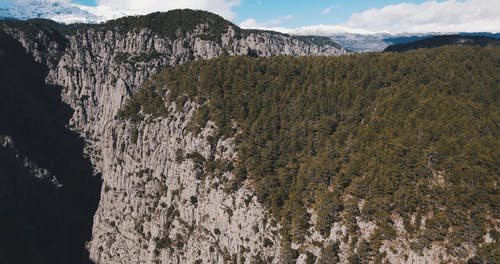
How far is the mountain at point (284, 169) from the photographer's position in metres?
72.1

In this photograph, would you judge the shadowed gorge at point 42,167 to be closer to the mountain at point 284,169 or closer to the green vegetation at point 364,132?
the mountain at point 284,169

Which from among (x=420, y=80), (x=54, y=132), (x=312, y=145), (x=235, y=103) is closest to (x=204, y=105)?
(x=235, y=103)

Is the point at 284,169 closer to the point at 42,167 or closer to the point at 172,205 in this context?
the point at 172,205

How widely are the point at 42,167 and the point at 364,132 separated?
407 ft

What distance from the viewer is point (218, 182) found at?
340ft

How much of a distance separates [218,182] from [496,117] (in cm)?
6692

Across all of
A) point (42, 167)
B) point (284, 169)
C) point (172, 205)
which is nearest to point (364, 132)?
point (284, 169)

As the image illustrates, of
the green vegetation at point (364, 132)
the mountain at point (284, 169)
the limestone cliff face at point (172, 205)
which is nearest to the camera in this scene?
the green vegetation at point (364, 132)

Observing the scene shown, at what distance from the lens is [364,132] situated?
92.8 meters

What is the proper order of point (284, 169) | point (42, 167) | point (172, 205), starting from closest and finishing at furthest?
point (284, 169), point (172, 205), point (42, 167)

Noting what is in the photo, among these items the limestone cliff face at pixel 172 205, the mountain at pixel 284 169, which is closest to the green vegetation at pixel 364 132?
the mountain at pixel 284 169

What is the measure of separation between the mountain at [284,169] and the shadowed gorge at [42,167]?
73 cm

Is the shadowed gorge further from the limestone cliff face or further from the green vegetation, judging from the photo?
the green vegetation

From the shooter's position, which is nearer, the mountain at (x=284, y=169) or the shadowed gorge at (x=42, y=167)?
the mountain at (x=284, y=169)
